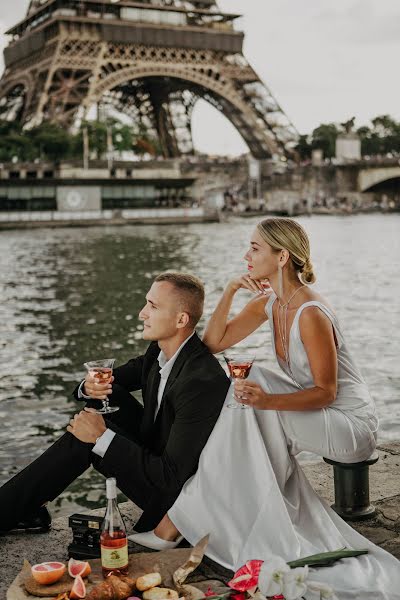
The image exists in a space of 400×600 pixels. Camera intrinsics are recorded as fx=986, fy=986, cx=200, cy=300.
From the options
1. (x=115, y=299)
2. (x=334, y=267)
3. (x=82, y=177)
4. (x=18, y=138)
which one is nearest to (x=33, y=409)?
(x=115, y=299)

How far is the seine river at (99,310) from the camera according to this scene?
8609 mm

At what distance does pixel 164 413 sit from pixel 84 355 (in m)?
8.08

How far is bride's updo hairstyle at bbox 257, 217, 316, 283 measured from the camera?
393cm

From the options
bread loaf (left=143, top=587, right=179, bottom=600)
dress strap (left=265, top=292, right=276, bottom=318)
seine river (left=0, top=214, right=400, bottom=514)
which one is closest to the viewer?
bread loaf (left=143, top=587, right=179, bottom=600)

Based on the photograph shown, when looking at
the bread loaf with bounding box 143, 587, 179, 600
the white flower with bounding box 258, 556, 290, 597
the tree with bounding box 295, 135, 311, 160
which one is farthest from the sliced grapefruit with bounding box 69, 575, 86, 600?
the tree with bounding box 295, 135, 311, 160

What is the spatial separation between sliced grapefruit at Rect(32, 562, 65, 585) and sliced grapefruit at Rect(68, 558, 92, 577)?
0.03 m

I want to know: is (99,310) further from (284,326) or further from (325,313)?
(325,313)

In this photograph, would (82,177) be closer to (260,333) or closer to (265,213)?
(265,213)

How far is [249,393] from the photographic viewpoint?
3613 mm

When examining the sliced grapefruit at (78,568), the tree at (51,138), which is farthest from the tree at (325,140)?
the sliced grapefruit at (78,568)

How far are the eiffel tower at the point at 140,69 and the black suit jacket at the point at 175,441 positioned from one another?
55.9 meters

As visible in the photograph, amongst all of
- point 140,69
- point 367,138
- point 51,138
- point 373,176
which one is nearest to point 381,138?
point 367,138

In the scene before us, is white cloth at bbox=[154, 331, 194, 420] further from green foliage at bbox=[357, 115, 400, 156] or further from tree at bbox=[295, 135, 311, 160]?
green foliage at bbox=[357, 115, 400, 156]

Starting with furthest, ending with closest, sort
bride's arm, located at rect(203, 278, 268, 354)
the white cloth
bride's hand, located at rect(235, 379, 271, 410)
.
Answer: bride's arm, located at rect(203, 278, 268, 354) < the white cloth < bride's hand, located at rect(235, 379, 271, 410)
